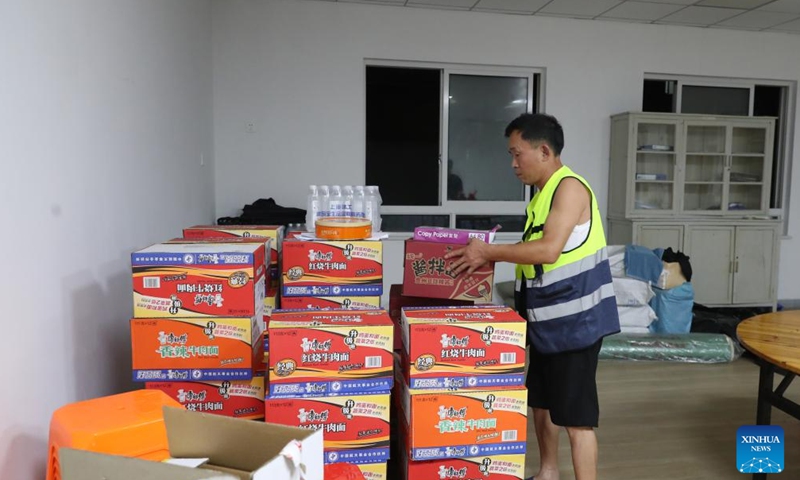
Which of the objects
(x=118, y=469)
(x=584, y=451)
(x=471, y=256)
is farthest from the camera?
(x=584, y=451)

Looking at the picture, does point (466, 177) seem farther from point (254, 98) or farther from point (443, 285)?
point (443, 285)

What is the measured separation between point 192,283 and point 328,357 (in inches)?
18.0

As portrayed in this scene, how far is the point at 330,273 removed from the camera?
6.06 ft

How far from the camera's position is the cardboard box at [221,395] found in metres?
1.59

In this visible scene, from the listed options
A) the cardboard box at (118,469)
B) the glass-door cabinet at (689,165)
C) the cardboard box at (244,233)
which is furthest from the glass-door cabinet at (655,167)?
the cardboard box at (118,469)

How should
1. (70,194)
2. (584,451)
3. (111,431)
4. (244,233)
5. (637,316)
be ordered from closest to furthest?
(111,431) < (70,194) < (584,451) < (244,233) < (637,316)

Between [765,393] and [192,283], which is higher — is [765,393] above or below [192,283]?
below

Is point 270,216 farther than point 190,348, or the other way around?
point 270,216

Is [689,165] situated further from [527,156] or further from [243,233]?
[243,233]

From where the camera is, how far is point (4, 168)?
132cm

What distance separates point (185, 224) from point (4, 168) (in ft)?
6.93

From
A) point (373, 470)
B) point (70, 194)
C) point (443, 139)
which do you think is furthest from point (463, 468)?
point (443, 139)

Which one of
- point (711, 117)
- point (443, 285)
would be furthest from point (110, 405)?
point (711, 117)

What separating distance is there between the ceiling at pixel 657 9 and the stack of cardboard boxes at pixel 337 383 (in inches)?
152
